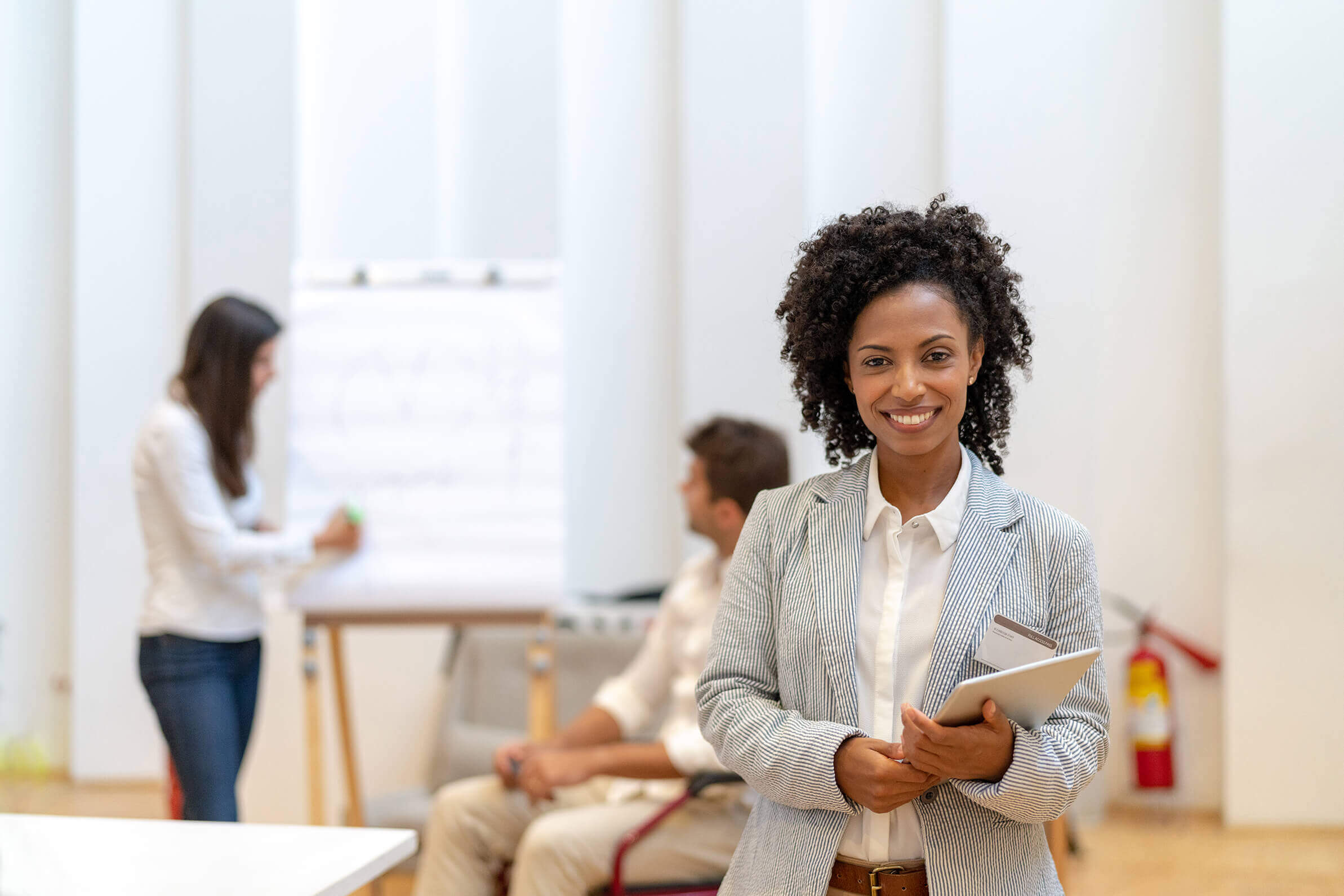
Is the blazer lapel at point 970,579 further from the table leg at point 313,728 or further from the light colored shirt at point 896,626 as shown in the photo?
the table leg at point 313,728

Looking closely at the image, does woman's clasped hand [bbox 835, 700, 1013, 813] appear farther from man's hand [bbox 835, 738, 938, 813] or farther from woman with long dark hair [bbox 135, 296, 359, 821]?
woman with long dark hair [bbox 135, 296, 359, 821]

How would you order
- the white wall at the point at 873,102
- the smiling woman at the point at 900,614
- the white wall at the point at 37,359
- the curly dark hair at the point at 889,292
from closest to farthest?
1. the smiling woman at the point at 900,614
2. the curly dark hair at the point at 889,292
3. the white wall at the point at 873,102
4. the white wall at the point at 37,359

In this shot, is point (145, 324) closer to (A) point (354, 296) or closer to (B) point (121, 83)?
(B) point (121, 83)

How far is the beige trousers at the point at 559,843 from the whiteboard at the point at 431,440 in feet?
2.16

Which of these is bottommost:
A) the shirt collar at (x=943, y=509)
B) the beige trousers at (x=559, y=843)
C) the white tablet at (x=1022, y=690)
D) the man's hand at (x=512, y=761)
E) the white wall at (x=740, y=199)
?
the beige trousers at (x=559, y=843)

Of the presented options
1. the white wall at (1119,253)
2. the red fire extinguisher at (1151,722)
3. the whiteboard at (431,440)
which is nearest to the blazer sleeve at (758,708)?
the whiteboard at (431,440)

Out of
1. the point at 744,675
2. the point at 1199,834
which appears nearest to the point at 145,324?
the point at 744,675

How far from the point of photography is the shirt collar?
4.35 ft

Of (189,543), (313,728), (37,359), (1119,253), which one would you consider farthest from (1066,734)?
(37,359)

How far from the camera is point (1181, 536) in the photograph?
4.20m

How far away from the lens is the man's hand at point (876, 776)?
1.20m

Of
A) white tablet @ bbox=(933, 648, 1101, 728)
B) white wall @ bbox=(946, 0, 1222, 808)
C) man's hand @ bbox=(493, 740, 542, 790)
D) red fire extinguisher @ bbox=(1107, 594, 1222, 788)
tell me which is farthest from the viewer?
white wall @ bbox=(946, 0, 1222, 808)

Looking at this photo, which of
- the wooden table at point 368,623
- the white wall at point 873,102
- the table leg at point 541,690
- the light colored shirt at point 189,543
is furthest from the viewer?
the white wall at point 873,102

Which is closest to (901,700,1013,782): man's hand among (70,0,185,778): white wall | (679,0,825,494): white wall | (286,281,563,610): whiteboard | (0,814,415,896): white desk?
(0,814,415,896): white desk
